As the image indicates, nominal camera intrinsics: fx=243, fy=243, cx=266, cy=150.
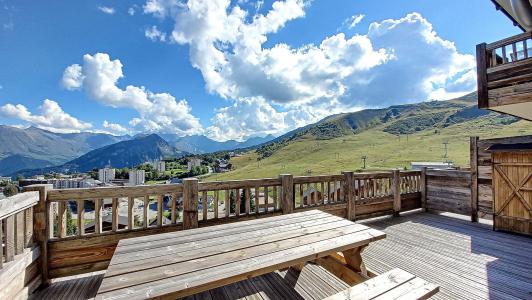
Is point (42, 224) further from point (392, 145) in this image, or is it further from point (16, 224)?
point (392, 145)

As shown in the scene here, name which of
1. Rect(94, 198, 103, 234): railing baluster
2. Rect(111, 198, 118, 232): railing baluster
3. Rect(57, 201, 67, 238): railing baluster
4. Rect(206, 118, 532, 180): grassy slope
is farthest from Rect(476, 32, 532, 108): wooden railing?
Rect(206, 118, 532, 180): grassy slope

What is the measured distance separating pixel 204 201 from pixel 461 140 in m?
111

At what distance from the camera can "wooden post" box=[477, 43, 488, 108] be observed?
216 inches

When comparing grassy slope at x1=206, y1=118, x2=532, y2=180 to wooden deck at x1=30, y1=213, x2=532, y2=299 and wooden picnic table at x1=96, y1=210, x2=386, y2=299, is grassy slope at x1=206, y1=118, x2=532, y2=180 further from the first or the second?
wooden picnic table at x1=96, y1=210, x2=386, y2=299

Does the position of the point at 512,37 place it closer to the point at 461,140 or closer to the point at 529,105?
the point at 529,105

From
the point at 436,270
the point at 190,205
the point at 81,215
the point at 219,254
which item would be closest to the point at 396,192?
the point at 436,270

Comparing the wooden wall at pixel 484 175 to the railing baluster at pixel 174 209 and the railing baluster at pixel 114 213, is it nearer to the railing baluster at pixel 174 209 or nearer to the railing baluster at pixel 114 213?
the railing baluster at pixel 174 209

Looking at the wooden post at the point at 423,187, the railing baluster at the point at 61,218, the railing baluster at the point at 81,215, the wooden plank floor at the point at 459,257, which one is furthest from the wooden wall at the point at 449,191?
the railing baluster at the point at 61,218

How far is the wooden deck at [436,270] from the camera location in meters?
2.95

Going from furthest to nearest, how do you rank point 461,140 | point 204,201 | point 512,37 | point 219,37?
point 461,140, point 219,37, point 512,37, point 204,201

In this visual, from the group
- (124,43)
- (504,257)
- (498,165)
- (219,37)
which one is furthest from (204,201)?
(124,43)

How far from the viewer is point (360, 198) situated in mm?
6121

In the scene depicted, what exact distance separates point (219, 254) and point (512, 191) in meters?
6.79

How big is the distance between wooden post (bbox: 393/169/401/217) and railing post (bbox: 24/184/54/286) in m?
7.33
